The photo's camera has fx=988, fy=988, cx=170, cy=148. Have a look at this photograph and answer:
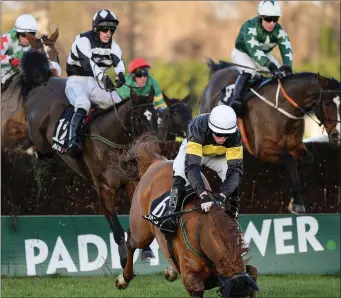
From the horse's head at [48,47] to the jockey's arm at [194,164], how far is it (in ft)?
17.8

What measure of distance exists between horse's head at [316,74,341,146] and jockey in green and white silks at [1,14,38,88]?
12.5 feet

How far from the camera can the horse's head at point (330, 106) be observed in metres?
11.3

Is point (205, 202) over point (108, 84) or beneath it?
A: beneath

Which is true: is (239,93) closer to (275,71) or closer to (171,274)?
(275,71)

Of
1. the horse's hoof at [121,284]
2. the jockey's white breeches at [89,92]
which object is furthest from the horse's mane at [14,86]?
the horse's hoof at [121,284]

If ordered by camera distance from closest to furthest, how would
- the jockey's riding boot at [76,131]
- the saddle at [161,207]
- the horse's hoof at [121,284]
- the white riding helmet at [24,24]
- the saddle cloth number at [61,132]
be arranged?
the saddle at [161,207]
the horse's hoof at [121,284]
the jockey's riding boot at [76,131]
the saddle cloth number at [61,132]
the white riding helmet at [24,24]

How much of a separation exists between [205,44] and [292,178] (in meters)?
34.8

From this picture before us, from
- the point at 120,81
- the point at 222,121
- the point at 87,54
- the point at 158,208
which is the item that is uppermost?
the point at 87,54

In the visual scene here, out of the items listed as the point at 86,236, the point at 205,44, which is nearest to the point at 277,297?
the point at 86,236

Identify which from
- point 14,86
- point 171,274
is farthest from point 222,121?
point 14,86

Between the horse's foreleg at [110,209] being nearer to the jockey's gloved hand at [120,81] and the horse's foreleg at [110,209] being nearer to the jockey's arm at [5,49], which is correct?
the jockey's gloved hand at [120,81]

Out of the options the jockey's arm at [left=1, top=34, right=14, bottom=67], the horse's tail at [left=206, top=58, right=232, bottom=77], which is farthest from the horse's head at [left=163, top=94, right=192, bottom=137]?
the jockey's arm at [left=1, top=34, right=14, bottom=67]

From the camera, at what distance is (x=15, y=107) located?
12.5m

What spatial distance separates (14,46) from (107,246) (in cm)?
331
